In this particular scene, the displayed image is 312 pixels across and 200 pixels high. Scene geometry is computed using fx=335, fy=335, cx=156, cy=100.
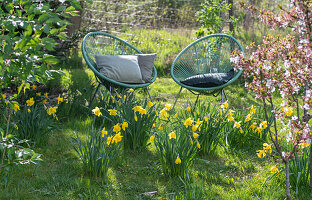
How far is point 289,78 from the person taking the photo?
70.0 inches

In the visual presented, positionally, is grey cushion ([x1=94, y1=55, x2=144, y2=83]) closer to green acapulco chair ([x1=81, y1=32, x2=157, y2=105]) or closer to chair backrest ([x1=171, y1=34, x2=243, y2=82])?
green acapulco chair ([x1=81, y1=32, x2=157, y2=105])

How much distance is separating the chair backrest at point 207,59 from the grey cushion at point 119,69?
56 centimetres

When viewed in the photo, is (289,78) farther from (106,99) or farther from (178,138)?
(106,99)

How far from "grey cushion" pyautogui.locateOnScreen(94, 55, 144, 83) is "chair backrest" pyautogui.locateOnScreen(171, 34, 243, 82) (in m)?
0.56

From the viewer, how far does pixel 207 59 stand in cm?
414

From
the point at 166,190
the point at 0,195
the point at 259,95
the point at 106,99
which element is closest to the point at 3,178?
the point at 0,195

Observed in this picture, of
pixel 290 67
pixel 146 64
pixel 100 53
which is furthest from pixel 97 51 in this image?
pixel 290 67

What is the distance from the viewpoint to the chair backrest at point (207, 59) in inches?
156

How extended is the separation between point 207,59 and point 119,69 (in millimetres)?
1250

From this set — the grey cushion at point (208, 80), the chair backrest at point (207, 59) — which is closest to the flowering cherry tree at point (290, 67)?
the grey cushion at point (208, 80)

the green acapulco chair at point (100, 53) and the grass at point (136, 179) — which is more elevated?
the green acapulco chair at point (100, 53)

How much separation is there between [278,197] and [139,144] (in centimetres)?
114

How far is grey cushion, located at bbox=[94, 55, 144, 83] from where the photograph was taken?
3391 mm

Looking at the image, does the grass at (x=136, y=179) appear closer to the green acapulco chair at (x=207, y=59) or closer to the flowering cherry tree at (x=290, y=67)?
the flowering cherry tree at (x=290, y=67)
